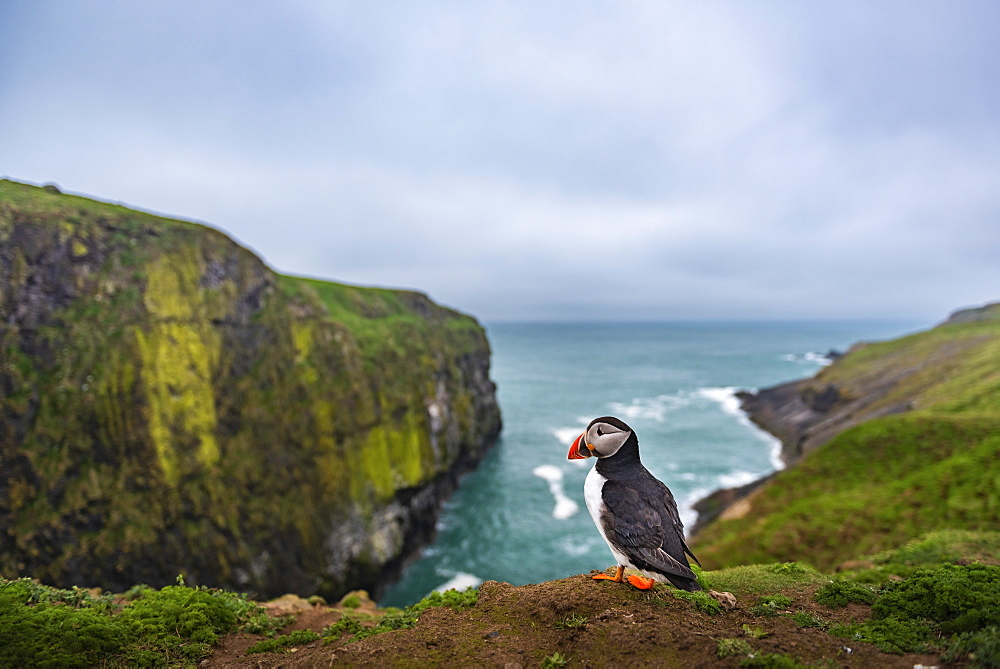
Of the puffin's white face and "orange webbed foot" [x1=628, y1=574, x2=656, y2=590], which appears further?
"orange webbed foot" [x1=628, y1=574, x2=656, y2=590]

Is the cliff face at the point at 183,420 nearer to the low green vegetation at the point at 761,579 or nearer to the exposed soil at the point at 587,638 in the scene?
the exposed soil at the point at 587,638

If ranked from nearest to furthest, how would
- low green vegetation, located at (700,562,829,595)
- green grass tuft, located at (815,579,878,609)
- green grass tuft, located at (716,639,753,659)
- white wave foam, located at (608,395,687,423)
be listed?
green grass tuft, located at (716,639,753,659) → green grass tuft, located at (815,579,878,609) → low green vegetation, located at (700,562,829,595) → white wave foam, located at (608,395,687,423)

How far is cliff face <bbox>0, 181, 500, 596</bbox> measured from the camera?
23375mm

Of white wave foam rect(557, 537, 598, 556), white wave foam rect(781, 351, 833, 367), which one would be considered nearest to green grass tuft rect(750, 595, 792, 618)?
white wave foam rect(557, 537, 598, 556)

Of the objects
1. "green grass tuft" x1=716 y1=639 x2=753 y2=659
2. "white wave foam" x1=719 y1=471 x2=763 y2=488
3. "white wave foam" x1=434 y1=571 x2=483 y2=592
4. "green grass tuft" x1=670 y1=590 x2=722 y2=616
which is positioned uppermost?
"green grass tuft" x1=716 y1=639 x2=753 y2=659

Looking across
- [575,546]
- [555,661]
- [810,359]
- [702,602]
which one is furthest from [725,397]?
[555,661]

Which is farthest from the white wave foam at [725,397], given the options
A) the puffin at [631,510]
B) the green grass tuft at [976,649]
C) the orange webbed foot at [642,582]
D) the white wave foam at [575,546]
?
the puffin at [631,510]

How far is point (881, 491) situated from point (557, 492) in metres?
28.7

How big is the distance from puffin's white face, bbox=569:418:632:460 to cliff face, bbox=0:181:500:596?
30.8m

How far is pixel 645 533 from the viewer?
19.0 ft

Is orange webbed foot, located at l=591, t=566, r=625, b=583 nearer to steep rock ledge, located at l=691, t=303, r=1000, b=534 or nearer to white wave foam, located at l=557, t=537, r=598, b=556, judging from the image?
steep rock ledge, located at l=691, t=303, r=1000, b=534

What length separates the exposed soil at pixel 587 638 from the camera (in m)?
5.29

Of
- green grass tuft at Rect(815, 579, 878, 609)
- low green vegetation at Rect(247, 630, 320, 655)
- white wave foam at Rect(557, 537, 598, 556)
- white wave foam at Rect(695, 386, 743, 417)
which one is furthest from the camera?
white wave foam at Rect(695, 386, 743, 417)

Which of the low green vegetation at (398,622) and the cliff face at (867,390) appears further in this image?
the cliff face at (867,390)
